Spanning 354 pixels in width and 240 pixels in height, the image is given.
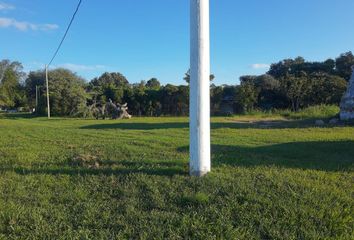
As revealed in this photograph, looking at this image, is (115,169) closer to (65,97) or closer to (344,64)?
(65,97)

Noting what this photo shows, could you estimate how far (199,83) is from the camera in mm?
6270

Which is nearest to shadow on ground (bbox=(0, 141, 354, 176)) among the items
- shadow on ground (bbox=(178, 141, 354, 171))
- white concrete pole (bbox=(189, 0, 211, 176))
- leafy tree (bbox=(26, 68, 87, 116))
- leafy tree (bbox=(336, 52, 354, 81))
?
shadow on ground (bbox=(178, 141, 354, 171))

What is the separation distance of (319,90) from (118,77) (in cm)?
6272

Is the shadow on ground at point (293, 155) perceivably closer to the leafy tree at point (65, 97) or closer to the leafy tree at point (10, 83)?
the leafy tree at point (65, 97)

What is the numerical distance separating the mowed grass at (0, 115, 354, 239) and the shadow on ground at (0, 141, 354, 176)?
0.02 meters

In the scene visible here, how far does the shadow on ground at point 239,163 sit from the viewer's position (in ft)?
22.9

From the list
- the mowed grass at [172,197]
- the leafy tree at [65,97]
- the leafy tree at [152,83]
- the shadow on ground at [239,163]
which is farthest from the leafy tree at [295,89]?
the mowed grass at [172,197]

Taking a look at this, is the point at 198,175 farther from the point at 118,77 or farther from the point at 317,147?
the point at 118,77

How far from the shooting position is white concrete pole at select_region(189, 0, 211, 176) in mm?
6281

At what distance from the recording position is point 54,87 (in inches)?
1815

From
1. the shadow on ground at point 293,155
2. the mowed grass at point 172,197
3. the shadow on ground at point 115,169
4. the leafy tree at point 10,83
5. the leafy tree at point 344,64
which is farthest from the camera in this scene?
the leafy tree at point 10,83

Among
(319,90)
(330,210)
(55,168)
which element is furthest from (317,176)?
(319,90)

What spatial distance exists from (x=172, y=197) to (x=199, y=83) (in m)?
1.86

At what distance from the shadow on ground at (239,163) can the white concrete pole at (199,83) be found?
21.5 inches
